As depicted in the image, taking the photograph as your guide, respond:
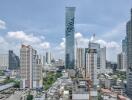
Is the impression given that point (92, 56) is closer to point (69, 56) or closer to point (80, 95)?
point (80, 95)

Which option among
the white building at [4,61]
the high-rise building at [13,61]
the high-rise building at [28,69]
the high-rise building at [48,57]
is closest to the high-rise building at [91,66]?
the high-rise building at [28,69]

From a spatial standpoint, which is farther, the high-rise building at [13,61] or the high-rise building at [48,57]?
the high-rise building at [48,57]

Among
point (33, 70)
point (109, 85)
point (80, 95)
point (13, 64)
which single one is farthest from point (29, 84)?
point (13, 64)

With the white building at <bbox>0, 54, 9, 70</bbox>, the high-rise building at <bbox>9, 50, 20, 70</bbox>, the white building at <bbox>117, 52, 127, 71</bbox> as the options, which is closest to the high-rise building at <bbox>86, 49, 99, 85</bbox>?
the white building at <bbox>117, 52, 127, 71</bbox>

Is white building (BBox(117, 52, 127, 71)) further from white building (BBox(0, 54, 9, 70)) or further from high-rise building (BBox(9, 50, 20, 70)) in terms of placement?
white building (BBox(0, 54, 9, 70))

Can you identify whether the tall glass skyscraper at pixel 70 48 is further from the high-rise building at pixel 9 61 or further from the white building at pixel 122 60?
the high-rise building at pixel 9 61

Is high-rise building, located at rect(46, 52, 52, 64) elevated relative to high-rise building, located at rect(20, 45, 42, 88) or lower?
elevated

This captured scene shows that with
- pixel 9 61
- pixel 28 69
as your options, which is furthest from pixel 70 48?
pixel 28 69

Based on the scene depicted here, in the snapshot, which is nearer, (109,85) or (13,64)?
(109,85)
